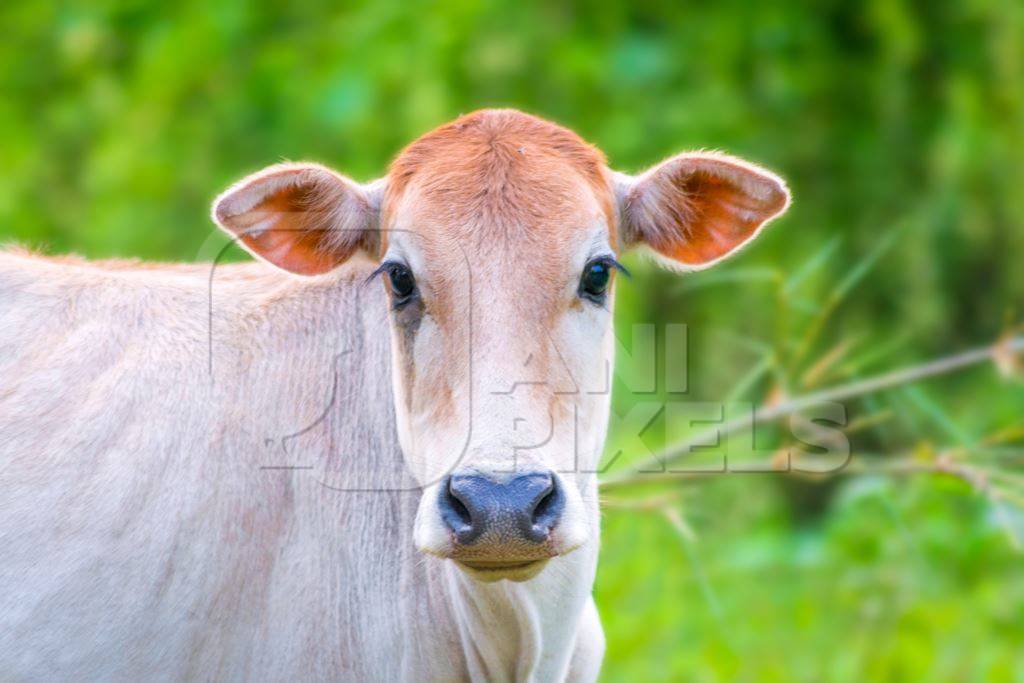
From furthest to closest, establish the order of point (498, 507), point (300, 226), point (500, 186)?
point (300, 226)
point (500, 186)
point (498, 507)

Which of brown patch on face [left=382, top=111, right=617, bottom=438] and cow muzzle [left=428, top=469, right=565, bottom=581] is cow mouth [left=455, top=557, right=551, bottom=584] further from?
brown patch on face [left=382, top=111, right=617, bottom=438]

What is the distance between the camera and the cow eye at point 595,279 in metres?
4.59

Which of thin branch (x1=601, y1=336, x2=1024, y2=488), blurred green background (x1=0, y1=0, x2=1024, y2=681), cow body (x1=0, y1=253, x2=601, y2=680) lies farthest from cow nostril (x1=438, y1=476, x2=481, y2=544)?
blurred green background (x1=0, y1=0, x2=1024, y2=681)

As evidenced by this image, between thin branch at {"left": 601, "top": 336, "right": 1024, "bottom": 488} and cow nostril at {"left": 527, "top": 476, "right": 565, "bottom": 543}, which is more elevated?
thin branch at {"left": 601, "top": 336, "right": 1024, "bottom": 488}

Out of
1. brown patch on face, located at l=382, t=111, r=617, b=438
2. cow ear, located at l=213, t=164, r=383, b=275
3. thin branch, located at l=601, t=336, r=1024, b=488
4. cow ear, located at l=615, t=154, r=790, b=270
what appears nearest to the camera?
brown patch on face, located at l=382, t=111, r=617, b=438

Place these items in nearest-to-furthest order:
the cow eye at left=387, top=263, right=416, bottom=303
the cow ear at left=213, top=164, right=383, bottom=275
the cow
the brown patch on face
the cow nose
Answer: the cow nose, the brown patch on face, the cow, the cow eye at left=387, top=263, right=416, bottom=303, the cow ear at left=213, top=164, right=383, bottom=275

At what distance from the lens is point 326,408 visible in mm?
5004

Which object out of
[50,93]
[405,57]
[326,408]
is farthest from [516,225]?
[50,93]

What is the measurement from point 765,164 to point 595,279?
5248mm

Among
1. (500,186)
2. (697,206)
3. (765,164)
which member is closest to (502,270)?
(500,186)

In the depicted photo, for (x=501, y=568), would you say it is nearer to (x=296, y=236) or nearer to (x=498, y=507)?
(x=498, y=507)

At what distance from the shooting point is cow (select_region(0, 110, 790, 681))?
4449mm

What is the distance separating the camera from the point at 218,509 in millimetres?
4668

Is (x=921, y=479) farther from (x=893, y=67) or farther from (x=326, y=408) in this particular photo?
(x=326, y=408)
